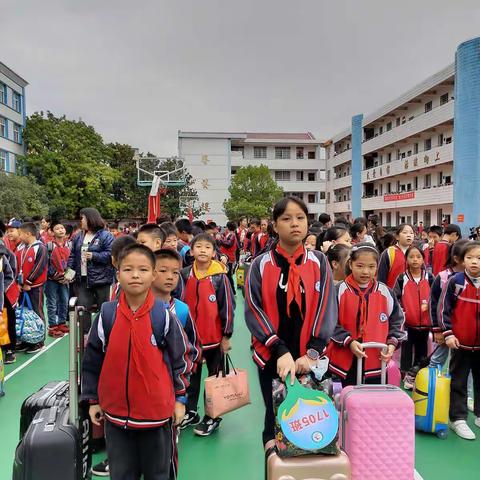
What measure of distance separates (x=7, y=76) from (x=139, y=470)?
30197 mm

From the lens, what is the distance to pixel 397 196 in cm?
3086

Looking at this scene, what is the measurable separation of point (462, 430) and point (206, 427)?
1.85 meters

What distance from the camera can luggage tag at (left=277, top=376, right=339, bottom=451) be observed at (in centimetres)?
188

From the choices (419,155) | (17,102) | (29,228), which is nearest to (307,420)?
(29,228)

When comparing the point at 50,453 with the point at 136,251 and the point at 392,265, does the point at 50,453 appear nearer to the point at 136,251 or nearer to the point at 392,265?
the point at 136,251

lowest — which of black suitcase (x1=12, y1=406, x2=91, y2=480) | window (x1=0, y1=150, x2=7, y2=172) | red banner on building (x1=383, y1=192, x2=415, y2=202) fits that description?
black suitcase (x1=12, y1=406, x2=91, y2=480)

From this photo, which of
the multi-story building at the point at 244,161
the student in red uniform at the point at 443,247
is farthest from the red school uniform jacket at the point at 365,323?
the multi-story building at the point at 244,161

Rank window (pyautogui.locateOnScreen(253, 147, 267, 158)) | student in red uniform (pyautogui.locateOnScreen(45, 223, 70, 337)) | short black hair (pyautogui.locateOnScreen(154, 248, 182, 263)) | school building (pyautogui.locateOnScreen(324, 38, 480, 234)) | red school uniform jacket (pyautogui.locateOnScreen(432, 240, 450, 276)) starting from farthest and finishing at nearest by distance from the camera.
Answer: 1. window (pyautogui.locateOnScreen(253, 147, 267, 158))
2. school building (pyautogui.locateOnScreen(324, 38, 480, 234))
3. red school uniform jacket (pyautogui.locateOnScreen(432, 240, 450, 276))
4. student in red uniform (pyautogui.locateOnScreen(45, 223, 70, 337))
5. short black hair (pyautogui.locateOnScreen(154, 248, 182, 263))

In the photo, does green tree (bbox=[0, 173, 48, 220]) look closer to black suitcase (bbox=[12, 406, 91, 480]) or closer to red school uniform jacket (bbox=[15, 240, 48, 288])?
red school uniform jacket (bbox=[15, 240, 48, 288])

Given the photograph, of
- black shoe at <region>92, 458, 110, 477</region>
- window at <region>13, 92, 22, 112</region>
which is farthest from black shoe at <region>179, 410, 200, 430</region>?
window at <region>13, 92, 22, 112</region>

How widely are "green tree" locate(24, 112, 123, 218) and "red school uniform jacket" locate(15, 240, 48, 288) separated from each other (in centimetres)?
2244

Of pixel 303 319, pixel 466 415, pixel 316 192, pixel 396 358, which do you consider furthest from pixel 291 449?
pixel 316 192

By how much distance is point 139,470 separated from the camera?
6.89 ft

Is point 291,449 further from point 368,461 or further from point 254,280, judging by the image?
point 254,280
